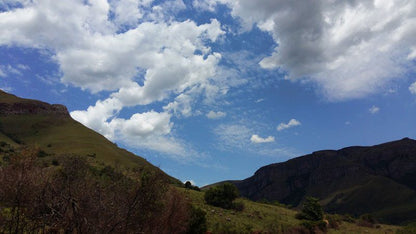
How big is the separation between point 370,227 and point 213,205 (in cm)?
3111

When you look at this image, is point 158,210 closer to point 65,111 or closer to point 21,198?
point 21,198

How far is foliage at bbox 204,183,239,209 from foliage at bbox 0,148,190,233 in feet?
117

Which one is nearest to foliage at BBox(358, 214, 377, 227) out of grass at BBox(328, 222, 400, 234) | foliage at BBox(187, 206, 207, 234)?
grass at BBox(328, 222, 400, 234)

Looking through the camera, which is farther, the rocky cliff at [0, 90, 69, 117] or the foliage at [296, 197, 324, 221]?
the rocky cliff at [0, 90, 69, 117]

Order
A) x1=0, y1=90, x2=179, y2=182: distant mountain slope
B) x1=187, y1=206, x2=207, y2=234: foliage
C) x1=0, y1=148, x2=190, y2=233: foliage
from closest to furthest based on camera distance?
x1=0, y1=148, x2=190, y2=233: foliage < x1=187, y1=206, x2=207, y2=234: foliage < x1=0, y1=90, x2=179, y2=182: distant mountain slope

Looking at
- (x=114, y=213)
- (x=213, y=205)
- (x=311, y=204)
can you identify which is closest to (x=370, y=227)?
(x=311, y=204)

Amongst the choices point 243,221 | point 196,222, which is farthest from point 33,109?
point 196,222

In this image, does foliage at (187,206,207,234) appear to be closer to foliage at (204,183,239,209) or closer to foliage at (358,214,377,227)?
foliage at (204,183,239,209)

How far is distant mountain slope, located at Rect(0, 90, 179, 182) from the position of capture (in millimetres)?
109625

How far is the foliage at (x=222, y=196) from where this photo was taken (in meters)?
54.8

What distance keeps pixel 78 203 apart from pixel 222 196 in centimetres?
4298

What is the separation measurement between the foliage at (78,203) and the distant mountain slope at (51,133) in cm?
8105

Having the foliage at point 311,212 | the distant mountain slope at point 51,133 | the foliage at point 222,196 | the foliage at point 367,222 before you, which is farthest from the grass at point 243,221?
the distant mountain slope at point 51,133

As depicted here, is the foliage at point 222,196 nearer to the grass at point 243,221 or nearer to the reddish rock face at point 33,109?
the grass at point 243,221
